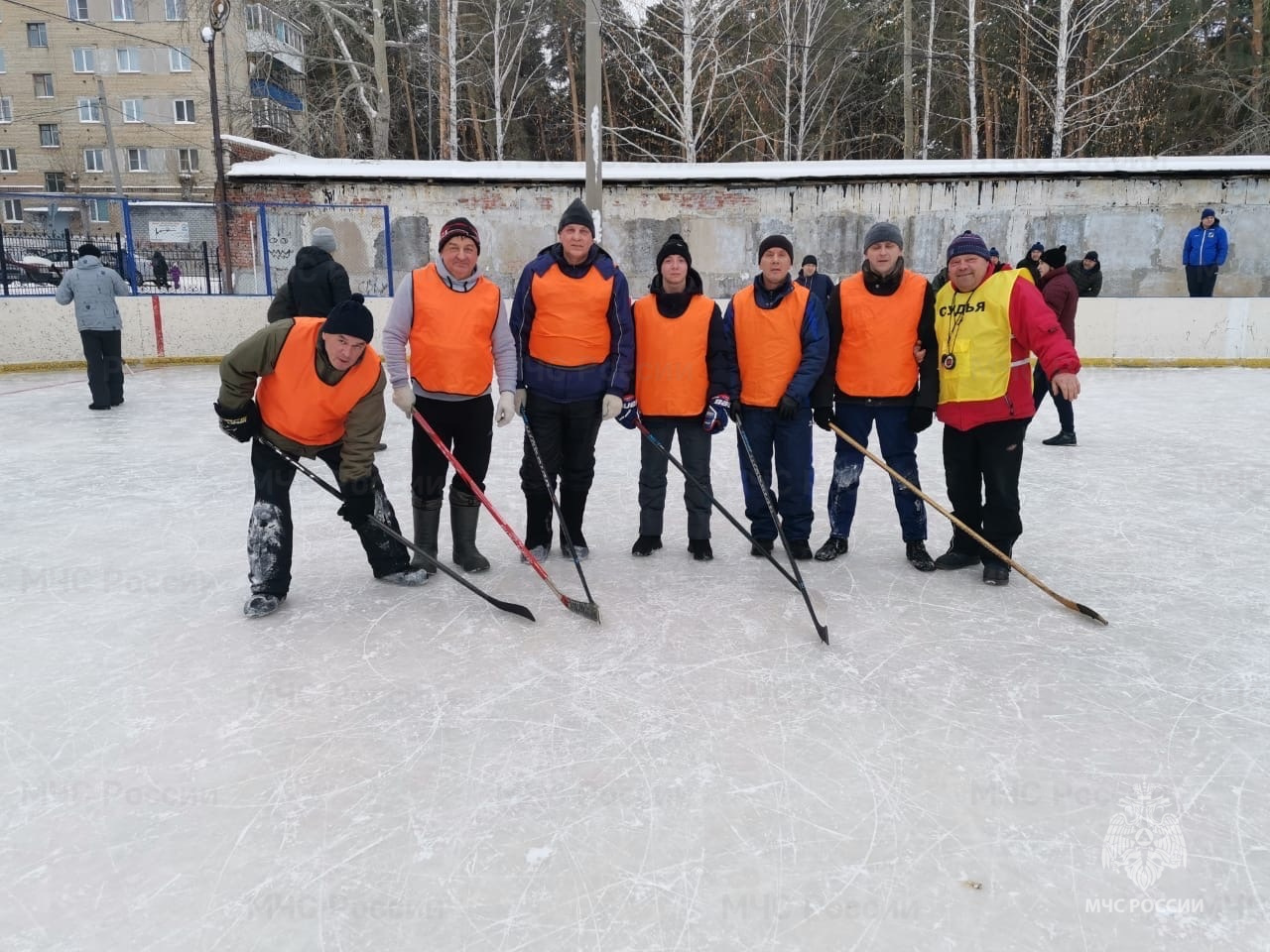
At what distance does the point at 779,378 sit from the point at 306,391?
6.20 ft

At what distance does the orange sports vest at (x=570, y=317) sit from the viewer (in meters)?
3.57

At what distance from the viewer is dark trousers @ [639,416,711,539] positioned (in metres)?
3.85

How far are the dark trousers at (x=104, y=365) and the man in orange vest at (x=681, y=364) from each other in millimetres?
5580

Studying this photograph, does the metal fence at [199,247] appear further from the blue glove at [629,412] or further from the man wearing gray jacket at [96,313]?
the blue glove at [629,412]

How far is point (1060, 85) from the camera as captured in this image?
1795cm

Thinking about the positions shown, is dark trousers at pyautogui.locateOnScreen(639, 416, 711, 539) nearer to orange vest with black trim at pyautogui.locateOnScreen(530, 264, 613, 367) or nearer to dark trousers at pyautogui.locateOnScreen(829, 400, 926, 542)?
orange vest with black trim at pyautogui.locateOnScreen(530, 264, 613, 367)

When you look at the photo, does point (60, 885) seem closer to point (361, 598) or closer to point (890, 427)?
point (361, 598)

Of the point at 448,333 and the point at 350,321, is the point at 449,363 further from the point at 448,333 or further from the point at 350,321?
the point at 350,321

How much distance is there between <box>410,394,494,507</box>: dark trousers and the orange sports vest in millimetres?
342

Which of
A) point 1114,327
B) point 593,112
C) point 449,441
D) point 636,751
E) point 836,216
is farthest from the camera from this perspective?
point 836,216

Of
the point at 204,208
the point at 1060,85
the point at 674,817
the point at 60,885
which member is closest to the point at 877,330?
the point at 674,817

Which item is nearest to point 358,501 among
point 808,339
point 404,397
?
point 404,397

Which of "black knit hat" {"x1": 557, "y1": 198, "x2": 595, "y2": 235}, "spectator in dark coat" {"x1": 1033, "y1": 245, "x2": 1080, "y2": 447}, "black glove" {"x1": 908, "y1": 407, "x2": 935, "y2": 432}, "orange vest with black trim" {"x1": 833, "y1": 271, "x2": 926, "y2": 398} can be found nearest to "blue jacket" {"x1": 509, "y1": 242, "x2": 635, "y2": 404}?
"black knit hat" {"x1": 557, "y1": 198, "x2": 595, "y2": 235}

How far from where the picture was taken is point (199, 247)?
1153cm
